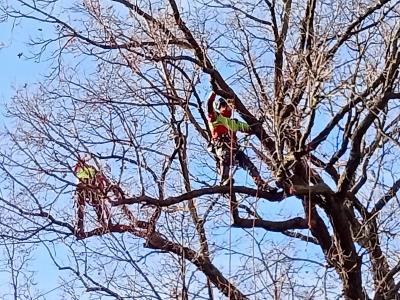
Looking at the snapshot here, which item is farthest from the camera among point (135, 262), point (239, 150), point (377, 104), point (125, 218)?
point (135, 262)

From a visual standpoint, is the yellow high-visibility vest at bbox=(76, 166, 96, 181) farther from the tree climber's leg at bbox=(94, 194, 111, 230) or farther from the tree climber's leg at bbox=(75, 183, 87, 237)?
the tree climber's leg at bbox=(94, 194, 111, 230)

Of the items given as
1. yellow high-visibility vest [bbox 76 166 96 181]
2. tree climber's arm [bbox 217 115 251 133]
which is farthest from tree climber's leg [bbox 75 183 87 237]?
tree climber's arm [bbox 217 115 251 133]

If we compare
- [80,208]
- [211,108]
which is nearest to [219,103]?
[211,108]

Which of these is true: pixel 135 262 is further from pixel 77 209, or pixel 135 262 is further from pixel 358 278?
pixel 358 278

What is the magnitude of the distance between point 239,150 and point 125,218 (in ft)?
4.40

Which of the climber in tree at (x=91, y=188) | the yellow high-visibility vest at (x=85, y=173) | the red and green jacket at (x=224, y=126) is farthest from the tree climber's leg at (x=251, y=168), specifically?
the yellow high-visibility vest at (x=85, y=173)

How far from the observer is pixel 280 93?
632 cm

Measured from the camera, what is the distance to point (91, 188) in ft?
20.9

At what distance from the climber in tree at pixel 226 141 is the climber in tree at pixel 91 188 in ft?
3.36

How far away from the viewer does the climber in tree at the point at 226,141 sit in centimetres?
625

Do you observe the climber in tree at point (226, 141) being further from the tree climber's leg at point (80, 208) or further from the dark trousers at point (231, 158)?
the tree climber's leg at point (80, 208)

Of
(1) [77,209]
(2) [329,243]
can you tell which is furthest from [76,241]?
(2) [329,243]

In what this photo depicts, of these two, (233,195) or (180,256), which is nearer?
(233,195)

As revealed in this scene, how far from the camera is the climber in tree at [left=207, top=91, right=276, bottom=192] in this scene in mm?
6254
